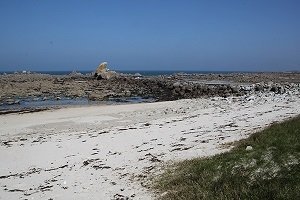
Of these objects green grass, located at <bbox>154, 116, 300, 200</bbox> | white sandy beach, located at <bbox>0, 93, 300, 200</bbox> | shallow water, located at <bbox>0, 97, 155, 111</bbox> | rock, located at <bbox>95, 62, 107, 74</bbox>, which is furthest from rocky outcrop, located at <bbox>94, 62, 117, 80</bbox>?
green grass, located at <bbox>154, 116, 300, 200</bbox>

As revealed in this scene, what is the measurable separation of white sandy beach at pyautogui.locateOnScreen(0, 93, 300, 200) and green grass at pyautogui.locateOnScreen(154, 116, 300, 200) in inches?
29.9

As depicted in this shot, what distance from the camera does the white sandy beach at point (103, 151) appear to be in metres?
9.86

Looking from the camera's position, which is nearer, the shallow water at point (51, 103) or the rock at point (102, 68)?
the shallow water at point (51, 103)

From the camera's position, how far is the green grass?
7191mm

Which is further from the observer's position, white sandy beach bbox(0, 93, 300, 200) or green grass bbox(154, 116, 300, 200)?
white sandy beach bbox(0, 93, 300, 200)

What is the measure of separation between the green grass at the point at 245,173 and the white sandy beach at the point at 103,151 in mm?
760

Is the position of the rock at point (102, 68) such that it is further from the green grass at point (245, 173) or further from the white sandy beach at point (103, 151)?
the green grass at point (245, 173)

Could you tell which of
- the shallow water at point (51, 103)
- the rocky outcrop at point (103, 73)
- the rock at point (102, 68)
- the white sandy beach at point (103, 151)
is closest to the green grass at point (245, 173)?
the white sandy beach at point (103, 151)

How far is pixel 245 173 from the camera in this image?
8.39 meters

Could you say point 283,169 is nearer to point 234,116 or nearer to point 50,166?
point 50,166

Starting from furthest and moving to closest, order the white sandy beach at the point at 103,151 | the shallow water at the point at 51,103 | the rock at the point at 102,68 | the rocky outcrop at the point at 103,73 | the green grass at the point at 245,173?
the rock at the point at 102,68 < the rocky outcrop at the point at 103,73 < the shallow water at the point at 51,103 < the white sandy beach at the point at 103,151 < the green grass at the point at 245,173

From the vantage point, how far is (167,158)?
1125 cm

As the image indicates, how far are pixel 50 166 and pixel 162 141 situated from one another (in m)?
4.14

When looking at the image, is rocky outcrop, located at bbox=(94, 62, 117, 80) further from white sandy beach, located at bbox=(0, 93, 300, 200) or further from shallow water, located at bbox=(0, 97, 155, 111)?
white sandy beach, located at bbox=(0, 93, 300, 200)
